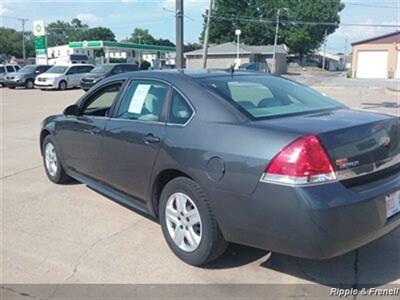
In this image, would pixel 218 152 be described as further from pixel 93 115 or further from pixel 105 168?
pixel 93 115

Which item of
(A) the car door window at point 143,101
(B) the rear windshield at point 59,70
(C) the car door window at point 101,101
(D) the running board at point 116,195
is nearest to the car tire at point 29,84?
(B) the rear windshield at point 59,70

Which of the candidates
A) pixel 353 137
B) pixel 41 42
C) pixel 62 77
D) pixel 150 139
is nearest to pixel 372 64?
pixel 41 42

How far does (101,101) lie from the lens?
5.75 meters

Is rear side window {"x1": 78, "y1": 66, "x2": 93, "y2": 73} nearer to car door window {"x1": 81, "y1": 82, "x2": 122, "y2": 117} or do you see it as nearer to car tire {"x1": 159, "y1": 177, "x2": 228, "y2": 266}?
car door window {"x1": 81, "y1": 82, "x2": 122, "y2": 117}

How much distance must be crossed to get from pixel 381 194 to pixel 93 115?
11.1 feet

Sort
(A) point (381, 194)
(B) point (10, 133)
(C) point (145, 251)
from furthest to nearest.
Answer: (B) point (10, 133)
(C) point (145, 251)
(A) point (381, 194)

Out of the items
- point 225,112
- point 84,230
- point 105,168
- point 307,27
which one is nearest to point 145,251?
point 84,230

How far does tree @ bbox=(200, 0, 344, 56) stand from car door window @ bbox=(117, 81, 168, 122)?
79985mm

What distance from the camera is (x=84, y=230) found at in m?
4.54

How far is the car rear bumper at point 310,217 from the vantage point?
2910mm

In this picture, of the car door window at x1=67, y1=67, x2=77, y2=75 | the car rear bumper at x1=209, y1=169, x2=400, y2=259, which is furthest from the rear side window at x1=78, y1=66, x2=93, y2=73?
the car rear bumper at x1=209, y1=169, x2=400, y2=259

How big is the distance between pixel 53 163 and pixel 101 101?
3.75ft

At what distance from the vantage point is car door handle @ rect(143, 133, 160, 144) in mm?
3913

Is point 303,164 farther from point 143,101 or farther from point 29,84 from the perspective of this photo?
point 29,84
